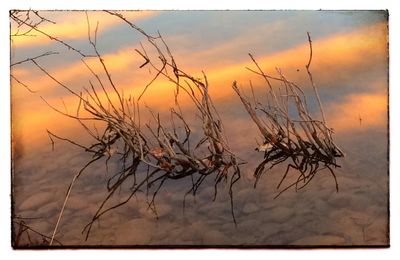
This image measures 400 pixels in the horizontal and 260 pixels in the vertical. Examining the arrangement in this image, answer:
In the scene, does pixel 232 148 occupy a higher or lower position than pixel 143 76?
lower

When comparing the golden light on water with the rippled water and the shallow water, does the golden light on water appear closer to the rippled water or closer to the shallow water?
the shallow water

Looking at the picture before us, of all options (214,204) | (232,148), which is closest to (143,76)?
(232,148)

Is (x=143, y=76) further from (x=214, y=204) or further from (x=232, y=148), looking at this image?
(x=214, y=204)

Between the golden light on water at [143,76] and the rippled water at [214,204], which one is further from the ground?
the golden light on water at [143,76]

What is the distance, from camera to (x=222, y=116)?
1.53 metres

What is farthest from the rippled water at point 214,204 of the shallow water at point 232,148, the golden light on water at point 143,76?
the golden light on water at point 143,76

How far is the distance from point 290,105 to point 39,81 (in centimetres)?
86

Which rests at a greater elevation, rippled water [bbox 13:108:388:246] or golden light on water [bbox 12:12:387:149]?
golden light on water [bbox 12:12:387:149]

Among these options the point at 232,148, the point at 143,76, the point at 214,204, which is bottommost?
the point at 214,204

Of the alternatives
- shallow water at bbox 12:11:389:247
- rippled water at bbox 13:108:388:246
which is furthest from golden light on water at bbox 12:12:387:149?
rippled water at bbox 13:108:388:246

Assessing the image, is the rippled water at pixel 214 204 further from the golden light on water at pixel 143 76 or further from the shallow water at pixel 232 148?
the golden light on water at pixel 143 76
